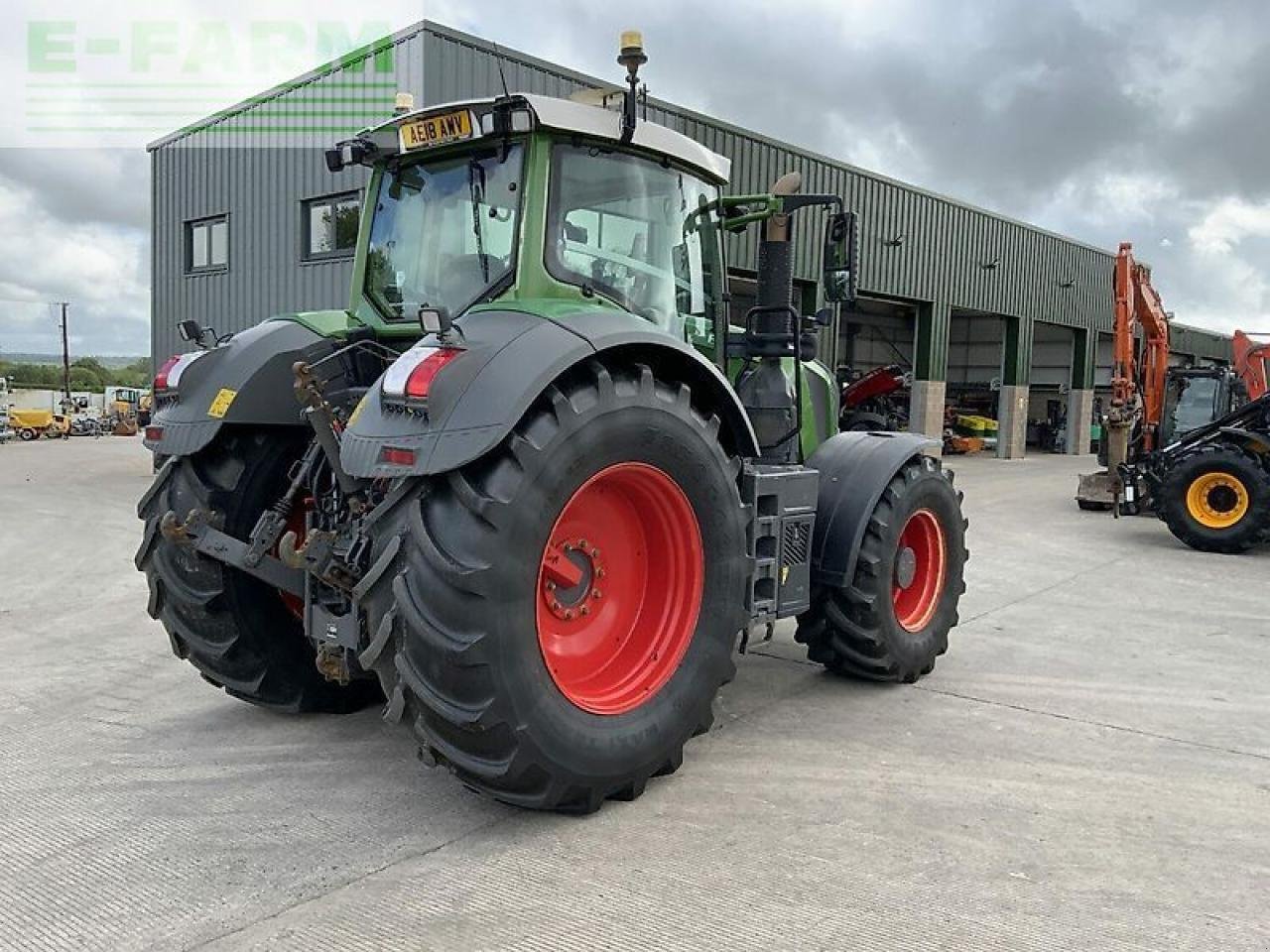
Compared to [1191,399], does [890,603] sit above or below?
below

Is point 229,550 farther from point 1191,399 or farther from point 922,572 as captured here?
point 1191,399

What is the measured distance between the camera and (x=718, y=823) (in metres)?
3.37

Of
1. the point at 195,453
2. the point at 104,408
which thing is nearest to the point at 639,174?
the point at 195,453

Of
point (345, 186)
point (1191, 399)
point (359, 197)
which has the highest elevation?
point (345, 186)

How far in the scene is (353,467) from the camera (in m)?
3.09

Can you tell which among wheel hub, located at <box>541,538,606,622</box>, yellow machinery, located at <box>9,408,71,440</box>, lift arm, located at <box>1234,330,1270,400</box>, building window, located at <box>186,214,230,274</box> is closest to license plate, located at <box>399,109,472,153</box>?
wheel hub, located at <box>541,538,606,622</box>

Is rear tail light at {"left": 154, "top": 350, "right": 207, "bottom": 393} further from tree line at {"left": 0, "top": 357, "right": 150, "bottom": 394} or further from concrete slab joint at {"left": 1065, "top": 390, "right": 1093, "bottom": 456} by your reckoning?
tree line at {"left": 0, "top": 357, "right": 150, "bottom": 394}

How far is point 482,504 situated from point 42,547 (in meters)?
8.43

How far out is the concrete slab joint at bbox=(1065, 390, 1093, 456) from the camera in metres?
30.6

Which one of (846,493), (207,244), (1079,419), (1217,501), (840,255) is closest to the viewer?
(840,255)

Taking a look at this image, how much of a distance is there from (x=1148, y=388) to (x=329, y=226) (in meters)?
12.6

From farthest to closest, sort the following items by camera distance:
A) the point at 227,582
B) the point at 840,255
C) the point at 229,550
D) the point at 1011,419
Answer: the point at 1011,419
the point at 840,255
the point at 227,582
the point at 229,550

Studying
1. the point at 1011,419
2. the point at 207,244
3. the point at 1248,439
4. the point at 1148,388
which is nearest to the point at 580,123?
the point at 1248,439

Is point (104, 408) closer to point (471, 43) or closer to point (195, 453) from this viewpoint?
point (471, 43)
